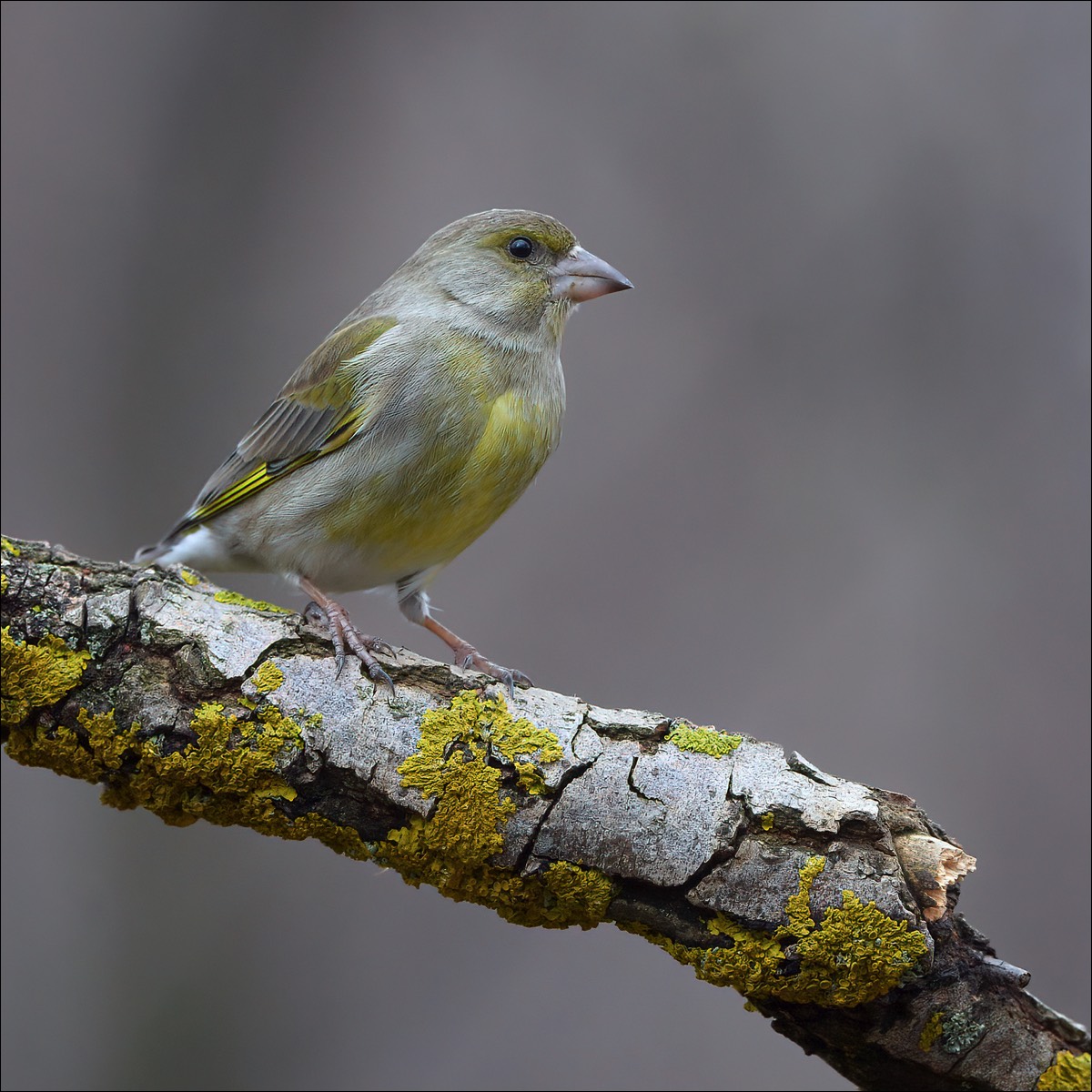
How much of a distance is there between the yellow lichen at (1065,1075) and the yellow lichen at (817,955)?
0.47 metres

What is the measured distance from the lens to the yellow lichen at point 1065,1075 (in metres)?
2.54

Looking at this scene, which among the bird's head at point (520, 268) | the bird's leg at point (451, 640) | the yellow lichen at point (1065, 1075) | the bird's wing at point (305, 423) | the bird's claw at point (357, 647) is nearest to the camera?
the yellow lichen at point (1065, 1075)

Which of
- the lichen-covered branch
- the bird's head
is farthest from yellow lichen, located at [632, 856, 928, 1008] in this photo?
the bird's head

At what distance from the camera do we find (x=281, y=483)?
151 inches

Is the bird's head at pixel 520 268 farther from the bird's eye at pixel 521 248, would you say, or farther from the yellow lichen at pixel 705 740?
the yellow lichen at pixel 705 740

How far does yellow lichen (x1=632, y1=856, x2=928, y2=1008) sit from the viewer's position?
7.84ft

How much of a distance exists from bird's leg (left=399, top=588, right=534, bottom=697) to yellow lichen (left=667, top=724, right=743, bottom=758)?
0.65m

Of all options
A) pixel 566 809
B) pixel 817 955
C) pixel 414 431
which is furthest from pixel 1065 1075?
pixel 414 431

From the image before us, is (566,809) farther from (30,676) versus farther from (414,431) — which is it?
(414,431)

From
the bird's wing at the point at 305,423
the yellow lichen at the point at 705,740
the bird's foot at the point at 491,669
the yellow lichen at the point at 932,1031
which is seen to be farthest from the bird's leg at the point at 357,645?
the yellow lichen at the point at 932,1031

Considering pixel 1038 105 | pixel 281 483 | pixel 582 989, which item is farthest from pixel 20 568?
pixel 1038 105

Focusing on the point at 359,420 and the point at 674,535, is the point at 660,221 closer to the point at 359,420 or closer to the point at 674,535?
the point at 674,535

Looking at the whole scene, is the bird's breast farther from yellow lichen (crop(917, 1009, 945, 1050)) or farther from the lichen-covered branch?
yellow lichen (crop(917, 1009, 945, 1050))

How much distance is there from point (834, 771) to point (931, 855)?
2.69m
